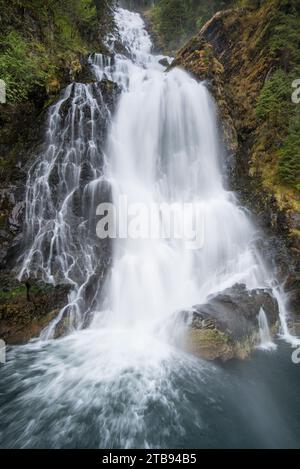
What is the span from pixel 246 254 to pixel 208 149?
18.0 feet

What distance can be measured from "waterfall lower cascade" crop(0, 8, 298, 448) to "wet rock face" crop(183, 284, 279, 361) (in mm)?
425

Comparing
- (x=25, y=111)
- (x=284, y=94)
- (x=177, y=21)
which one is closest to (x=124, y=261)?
(x=25, y=111)

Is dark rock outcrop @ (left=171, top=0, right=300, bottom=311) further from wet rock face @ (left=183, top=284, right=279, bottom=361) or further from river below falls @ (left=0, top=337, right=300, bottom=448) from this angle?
river below falls @ (left=0, top=337, right=300, bottom=448)

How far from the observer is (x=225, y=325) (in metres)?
6.95

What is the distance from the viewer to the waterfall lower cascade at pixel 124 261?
5.28 meters

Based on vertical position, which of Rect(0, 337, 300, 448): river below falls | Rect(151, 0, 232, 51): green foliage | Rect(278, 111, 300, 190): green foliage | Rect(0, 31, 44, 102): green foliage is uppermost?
Rect(151, 0, 232, 51): green foliage

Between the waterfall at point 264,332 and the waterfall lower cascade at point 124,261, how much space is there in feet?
5.10

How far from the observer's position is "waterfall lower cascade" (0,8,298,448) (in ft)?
17.3

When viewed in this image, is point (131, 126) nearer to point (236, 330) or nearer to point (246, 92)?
point (246, 92)

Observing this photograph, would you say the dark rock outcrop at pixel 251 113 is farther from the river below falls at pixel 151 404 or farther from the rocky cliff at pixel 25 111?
the rocky cliff at pixel 25 111

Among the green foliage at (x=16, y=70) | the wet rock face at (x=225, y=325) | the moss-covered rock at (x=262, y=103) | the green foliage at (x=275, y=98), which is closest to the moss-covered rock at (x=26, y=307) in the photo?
the wet rock face at (x=225, y=325)

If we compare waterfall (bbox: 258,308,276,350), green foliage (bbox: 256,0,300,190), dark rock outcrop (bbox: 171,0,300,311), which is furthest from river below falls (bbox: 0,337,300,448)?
green foliage (bbox: 256,0,300,190)

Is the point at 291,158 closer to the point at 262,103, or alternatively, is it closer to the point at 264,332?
the point at 262,103

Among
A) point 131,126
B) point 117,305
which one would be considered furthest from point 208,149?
point 117,305
